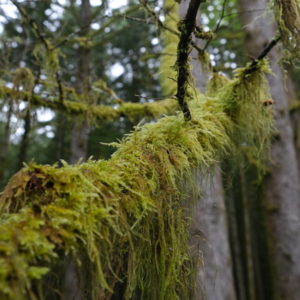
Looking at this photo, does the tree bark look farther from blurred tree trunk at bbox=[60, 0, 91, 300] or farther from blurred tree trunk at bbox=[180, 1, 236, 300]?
blurred tree trunk at bbox=[60, 0, 91, 300]

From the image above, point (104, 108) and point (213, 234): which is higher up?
point (104, 108)

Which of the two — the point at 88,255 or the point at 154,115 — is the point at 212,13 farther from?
the point at 88,255

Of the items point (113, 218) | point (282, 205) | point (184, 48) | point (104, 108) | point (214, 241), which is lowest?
point (214, 241)

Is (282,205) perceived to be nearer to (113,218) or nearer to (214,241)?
(214,241)

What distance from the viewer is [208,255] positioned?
2881mm

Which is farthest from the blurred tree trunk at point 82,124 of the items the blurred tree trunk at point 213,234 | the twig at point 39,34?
the blurred tree trunk at point 213,234

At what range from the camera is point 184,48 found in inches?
60.1

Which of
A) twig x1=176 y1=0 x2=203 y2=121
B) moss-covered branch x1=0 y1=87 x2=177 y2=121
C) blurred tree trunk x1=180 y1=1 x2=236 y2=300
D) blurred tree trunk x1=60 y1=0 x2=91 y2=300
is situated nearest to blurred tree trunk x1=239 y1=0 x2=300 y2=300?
blurred tree trunk x1=180 y1=1 x2=236 y2=300

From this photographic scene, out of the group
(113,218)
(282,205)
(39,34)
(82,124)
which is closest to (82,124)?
(82,124)

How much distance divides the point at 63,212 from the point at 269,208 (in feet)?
11.1

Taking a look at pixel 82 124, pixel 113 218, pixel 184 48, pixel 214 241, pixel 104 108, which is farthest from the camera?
pixel 82 124

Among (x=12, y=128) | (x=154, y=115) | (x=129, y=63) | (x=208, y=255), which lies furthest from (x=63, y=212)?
(x=129, y=63)

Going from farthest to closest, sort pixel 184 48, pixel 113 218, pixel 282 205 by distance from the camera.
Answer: pixel 282 205 < pixel 184 48 < pixel 113 218

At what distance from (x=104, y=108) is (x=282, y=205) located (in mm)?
2596
